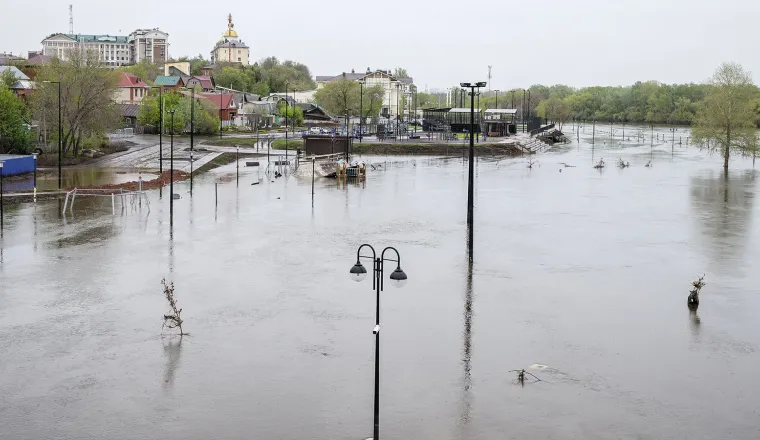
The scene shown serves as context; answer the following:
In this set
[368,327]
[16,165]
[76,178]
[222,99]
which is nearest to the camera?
[368,327]

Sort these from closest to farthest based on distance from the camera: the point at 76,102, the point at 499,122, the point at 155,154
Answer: the point at 76,102
the point at 155,154
the point at 499,122

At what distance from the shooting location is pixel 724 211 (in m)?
42.5

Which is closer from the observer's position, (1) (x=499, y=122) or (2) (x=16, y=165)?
(2) (x=16, y=165)

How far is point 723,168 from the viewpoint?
71.1 m

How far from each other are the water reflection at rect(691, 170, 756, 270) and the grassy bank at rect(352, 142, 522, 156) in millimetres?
24755

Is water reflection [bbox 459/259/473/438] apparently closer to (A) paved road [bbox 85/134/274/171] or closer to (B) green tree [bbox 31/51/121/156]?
(A) paved road [bbox 85/134/274/171]

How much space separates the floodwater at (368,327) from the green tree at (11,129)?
19547 mm

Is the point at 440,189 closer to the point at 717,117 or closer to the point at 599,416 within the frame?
the point at 717,117

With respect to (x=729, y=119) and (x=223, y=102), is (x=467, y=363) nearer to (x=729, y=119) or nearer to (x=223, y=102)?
(x=729, y=119)

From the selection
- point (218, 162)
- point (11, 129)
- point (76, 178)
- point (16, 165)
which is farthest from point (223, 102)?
point (16, 165)

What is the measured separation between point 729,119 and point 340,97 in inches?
2930

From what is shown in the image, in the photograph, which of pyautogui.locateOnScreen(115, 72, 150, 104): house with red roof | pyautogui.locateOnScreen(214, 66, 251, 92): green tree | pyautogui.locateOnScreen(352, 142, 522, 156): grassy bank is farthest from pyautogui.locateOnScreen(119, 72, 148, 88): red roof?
A: pyautogui.locateOnScreen(214, 66, 251, 92): green tree

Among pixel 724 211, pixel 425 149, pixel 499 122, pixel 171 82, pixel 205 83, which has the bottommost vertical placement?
pixel 724 211

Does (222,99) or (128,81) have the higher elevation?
(128,81)
